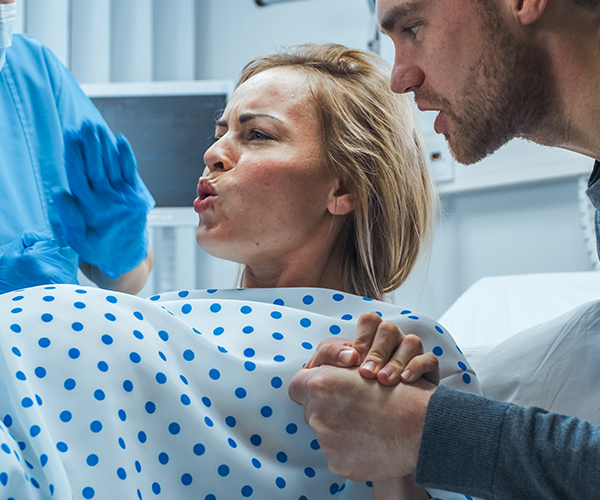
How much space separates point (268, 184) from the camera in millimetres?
987

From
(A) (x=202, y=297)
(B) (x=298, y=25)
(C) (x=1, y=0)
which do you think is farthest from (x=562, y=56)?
(B) (x=298, y=25)

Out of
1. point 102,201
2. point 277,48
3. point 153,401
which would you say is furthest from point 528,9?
point 277,48

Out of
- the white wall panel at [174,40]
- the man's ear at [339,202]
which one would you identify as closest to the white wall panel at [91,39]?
the white wall panel at [174,40]

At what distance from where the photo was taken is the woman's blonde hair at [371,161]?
1.06 m

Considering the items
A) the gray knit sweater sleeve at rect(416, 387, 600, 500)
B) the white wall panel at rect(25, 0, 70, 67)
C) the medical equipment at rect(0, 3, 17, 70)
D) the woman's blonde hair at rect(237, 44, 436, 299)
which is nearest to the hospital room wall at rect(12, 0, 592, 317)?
the white wall panel at rect(25, 0, 70, 67)

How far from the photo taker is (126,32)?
2580 millimetres

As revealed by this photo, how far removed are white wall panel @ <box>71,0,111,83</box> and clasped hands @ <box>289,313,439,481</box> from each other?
216cm

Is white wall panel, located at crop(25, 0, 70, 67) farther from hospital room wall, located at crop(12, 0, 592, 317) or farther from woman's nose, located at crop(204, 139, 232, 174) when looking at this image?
woman's nose, located at crop(204, 139, 232, 174)

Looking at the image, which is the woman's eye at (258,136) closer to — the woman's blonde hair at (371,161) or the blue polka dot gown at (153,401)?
the woman's blonde hair at (371,161)

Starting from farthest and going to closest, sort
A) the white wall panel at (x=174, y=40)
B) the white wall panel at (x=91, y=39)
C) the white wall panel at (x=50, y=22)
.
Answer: the white wall panel at (x=174, y=40) → the white wall panel at (x=91, y=39) → the white wall panel at (x=50, y=22)

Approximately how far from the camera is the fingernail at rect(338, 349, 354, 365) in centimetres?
72

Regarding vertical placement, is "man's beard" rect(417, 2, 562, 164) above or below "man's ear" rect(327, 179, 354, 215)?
above

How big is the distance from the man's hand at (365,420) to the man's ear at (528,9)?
0.52m

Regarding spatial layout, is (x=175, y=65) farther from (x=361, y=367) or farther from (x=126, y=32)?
(x=361, y=367)
